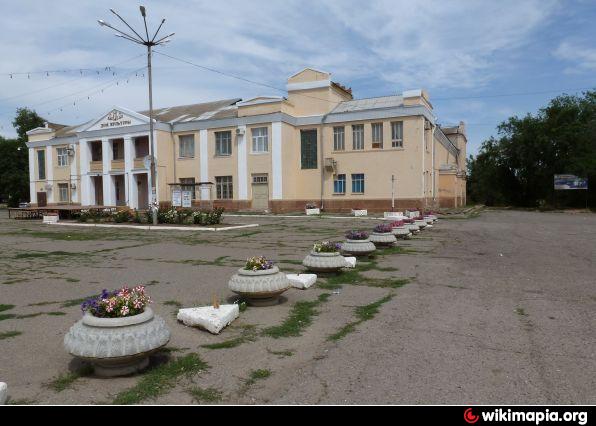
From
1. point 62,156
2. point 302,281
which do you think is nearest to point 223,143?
point 62,156

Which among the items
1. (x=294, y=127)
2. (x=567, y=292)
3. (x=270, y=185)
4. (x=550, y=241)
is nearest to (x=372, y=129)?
(x=294, y=127)

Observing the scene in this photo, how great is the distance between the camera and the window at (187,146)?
4112cm

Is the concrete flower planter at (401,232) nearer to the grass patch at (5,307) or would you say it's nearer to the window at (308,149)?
the grass patch at (5,307)

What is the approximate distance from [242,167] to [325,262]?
30.1 meters

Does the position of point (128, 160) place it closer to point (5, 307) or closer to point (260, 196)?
point (260, 196)

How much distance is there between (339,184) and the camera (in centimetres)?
3753

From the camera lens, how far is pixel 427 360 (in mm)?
4871

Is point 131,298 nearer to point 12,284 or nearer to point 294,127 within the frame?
point 12,284

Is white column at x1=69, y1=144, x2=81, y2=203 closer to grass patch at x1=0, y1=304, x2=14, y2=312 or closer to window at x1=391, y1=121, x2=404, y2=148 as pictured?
window at x1=391, y1=121, x2=404, y2=148

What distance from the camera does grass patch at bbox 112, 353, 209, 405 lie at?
403 cm

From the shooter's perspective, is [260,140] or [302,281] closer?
[302,281]

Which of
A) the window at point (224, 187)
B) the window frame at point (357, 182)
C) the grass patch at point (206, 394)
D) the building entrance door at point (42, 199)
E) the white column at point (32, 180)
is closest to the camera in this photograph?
the grass patch at point (206, 394)

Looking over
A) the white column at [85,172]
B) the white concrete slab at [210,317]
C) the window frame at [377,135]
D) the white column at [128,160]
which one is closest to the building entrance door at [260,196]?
the window frame at [377,135]

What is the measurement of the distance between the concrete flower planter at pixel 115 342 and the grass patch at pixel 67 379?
17cm
